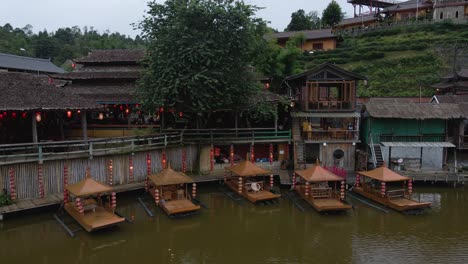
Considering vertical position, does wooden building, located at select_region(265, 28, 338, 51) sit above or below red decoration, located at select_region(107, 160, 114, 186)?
above

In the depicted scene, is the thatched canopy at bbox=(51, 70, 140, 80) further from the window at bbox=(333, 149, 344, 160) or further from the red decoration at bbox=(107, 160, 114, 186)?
the window at bbox=(333, 149, 344, 160)

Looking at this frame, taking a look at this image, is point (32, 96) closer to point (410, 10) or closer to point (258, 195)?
point (258, 195)

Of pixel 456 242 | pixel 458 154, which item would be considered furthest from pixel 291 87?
pixel 456 242

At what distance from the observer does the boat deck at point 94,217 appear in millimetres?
19639

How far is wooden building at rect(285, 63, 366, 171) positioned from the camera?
31.1m

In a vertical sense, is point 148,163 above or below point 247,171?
above

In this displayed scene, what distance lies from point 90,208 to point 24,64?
4668 cm

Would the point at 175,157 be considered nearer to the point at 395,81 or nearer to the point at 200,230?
the point at 200,230

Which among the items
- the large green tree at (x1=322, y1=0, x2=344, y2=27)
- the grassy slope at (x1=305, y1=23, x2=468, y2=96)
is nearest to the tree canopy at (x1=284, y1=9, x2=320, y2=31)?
the large green tree at (x1=322, y1=0, x2=344, y2=27)

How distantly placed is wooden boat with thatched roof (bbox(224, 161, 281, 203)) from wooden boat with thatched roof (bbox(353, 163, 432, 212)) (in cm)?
634

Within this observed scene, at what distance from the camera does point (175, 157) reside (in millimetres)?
29656

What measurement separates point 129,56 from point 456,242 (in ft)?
102

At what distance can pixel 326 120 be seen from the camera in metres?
34.1

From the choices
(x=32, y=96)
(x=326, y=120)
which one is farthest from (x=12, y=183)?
(x=326, y=120)
